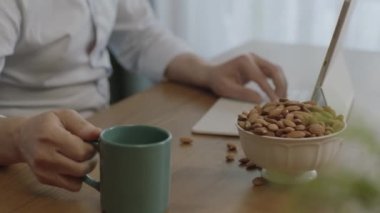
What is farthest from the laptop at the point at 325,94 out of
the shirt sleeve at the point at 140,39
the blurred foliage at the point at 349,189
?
the blurred foliage at the point at 349,189

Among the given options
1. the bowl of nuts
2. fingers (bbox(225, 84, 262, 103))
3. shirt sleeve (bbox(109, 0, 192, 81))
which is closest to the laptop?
fingers (bbox(225, 84, 262, 103))

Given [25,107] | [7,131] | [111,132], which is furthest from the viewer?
[25,107]

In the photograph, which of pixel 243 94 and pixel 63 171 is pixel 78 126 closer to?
pixel 63 171

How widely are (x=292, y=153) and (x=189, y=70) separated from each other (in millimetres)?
570

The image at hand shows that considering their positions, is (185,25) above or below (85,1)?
below

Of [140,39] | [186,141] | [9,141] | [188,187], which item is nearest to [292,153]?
[188,187]

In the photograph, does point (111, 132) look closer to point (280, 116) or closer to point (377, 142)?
point (280, 116)

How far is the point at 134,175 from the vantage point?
0.71 metres

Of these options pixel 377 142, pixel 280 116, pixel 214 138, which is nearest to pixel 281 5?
pixel 214 138

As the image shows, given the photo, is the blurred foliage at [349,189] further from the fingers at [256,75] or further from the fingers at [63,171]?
the fingers at [256,75]

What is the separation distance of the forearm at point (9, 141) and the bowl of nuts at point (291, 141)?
289mm

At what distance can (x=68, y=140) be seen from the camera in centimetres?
77

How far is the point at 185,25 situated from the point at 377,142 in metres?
2.03

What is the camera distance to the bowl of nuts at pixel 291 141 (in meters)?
0.77
